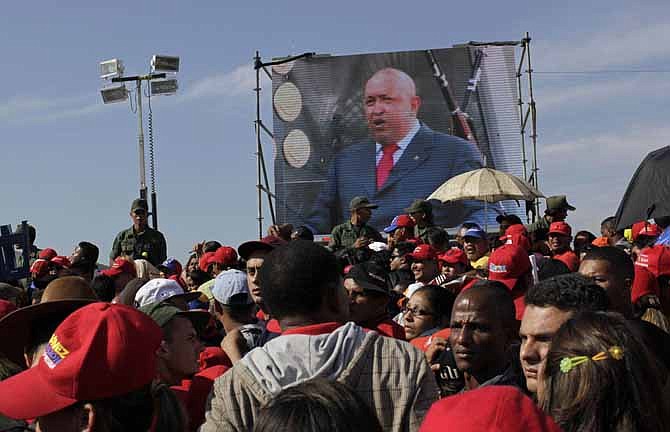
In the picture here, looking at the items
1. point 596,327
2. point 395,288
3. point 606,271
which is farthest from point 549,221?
point 596,327

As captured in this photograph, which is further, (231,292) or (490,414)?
(231,292)

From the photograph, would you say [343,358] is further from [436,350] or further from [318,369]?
[436,350]

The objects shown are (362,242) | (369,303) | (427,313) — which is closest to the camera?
(427,313)

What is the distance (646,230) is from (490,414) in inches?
323

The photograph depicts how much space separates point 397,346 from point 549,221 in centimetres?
1015

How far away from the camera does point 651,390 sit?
2.82m

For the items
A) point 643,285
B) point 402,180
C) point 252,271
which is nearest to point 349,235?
point 252,271

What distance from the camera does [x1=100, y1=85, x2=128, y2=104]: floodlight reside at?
21.2 meters

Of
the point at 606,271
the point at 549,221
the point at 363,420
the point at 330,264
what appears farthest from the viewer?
the point at 549,221

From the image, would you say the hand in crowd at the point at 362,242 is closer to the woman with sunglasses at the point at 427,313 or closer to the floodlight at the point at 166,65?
the woman with sunglasses at the point at 427,313

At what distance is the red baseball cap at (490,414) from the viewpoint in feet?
6.26

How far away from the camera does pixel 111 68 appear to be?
842 inches

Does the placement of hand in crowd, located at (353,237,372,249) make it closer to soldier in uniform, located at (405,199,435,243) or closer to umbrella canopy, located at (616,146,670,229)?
soldier in uniform, located at (405,199,435,243)

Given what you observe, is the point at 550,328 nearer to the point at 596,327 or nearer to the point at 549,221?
the point at 596,327
